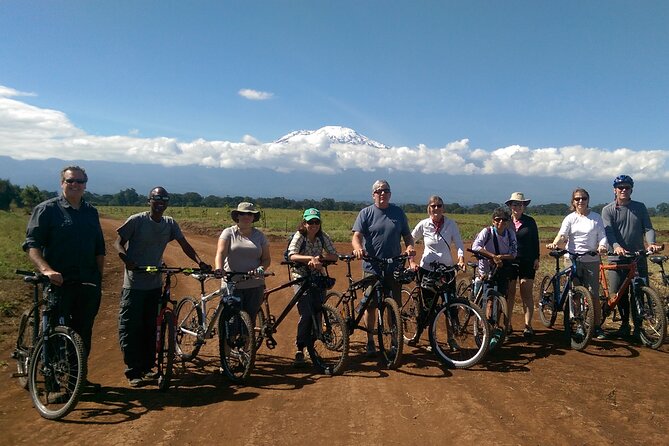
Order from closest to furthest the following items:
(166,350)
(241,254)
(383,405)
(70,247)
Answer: (383,405)
(70,247)
(166,350)
(241,254)

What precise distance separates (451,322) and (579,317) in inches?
A: 74.8

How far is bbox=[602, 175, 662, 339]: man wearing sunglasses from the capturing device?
6.23m

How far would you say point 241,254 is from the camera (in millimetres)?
5117

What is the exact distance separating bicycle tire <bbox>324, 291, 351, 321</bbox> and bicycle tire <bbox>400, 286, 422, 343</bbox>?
0.71 meters

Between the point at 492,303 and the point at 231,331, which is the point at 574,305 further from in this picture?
the point at 231,331

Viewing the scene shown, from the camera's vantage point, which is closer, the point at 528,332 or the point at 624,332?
the point at 624,332

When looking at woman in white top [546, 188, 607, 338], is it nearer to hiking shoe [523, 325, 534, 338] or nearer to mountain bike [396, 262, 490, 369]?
hiking shoe [523, 325, 534, 338]

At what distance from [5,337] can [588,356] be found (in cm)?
760

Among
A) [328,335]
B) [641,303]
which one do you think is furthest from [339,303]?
[641,303]

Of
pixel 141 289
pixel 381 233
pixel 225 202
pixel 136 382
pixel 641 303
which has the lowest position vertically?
pixel 136 382

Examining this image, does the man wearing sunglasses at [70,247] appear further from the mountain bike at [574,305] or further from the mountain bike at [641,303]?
the mountain bike at [641,303]

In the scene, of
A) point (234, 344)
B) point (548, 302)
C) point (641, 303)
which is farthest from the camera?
point (548, 302)

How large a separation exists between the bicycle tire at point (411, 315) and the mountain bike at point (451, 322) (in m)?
0.22

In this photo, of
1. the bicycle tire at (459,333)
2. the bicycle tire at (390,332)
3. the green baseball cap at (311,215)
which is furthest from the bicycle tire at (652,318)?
the green baseball cap at (311,215)
